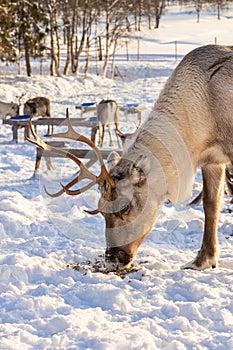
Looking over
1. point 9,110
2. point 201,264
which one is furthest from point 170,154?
point 9,110

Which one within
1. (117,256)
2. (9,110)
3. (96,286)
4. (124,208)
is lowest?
(9,110)

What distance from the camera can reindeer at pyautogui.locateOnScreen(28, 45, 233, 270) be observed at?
396 cm

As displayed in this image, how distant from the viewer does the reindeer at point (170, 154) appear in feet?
13.0

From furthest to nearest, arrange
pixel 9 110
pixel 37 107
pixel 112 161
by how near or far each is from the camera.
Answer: pixel 9 110
pixel 37 107
pixel 112 161

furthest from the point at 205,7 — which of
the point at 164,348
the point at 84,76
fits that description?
the point at 164,348

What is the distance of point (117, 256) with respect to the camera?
4.02m

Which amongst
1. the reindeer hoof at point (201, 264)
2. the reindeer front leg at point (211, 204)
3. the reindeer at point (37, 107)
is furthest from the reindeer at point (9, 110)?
the reindeer hoof at point (201, 264)

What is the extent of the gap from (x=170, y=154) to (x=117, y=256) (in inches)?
33.3

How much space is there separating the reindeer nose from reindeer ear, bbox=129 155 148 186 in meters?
0.51

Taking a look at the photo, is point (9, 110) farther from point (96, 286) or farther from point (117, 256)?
point (96, 286)

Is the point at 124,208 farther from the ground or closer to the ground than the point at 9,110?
farther from the ground

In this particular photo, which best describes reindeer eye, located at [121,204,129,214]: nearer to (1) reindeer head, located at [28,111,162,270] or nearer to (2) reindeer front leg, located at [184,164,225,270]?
(1) reindeer head, located at [28,111,162,270]

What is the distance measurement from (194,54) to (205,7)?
48718 millimetres

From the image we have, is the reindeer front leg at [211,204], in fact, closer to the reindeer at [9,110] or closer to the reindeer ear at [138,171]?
the reindeer ear at [138,171]
